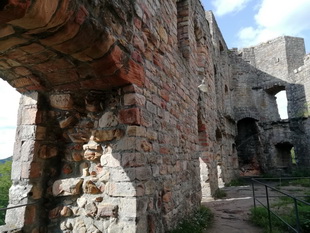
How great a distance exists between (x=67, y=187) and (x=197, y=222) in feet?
7.46

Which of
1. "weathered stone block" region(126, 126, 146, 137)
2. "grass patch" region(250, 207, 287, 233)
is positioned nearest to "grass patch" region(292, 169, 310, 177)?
"grass patch" region(250, 207, 287, 233)

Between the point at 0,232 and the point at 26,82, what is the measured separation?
147 cm

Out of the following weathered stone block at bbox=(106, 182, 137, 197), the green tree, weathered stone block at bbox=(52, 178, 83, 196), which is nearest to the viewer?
weathered stone block at bbox=(106, 182, 137, 197)

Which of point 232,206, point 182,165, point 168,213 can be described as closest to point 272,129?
point 232,206

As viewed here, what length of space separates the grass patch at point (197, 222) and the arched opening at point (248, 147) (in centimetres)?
1049

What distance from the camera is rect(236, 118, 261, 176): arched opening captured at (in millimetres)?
13984

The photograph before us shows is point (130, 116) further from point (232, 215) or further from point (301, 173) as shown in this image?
point (301, 173)

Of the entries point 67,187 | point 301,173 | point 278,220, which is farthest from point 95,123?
point 301,173

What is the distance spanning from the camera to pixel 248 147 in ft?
46.7

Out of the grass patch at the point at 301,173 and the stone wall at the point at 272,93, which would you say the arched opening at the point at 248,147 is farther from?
the grass patch at the point at 301,173

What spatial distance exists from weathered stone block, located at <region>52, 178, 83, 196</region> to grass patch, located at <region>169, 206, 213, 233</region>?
133cm

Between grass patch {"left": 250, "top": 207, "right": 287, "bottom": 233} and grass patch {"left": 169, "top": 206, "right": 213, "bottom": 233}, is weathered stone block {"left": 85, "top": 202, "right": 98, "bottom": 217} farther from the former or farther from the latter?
grass patch {"left": 250, "top": 207, "right": 287, "bottom": 233}

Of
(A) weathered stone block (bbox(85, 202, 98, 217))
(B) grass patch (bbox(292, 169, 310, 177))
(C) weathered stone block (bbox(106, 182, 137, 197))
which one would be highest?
(C) weathered stone block (bbox(106, 182, 137, 197))

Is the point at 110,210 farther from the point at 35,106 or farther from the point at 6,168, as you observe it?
the point at 6,168
